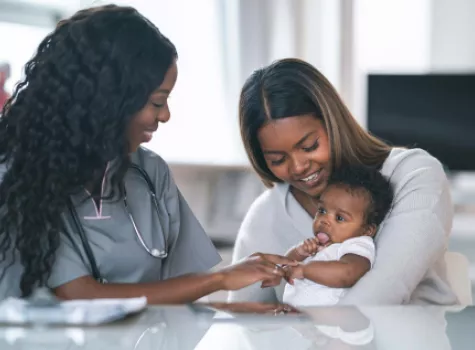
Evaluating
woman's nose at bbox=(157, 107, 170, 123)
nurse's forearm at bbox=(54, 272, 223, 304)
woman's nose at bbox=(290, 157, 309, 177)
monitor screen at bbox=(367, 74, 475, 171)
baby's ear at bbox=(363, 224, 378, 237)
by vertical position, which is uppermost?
woman's nose at bbox=(157, 107, 170, 123)

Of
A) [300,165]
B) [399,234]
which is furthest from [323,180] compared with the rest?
[399,234]

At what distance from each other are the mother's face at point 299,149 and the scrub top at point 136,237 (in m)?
0.21

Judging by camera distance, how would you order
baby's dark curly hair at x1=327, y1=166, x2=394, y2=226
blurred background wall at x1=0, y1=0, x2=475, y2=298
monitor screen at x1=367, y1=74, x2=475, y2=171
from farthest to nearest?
monitor screen at x1=367, y1=74, x2=475, y2=171, blurred background wall at x1=0, y1=0, x2=475, y2=298, baby's dark curly hair at x1=327, y1=166, x2=394, y2=226

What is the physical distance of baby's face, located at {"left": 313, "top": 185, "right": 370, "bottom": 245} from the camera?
1414 mm

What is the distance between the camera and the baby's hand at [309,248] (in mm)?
1431

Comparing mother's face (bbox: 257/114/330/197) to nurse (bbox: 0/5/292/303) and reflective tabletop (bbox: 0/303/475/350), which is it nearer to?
nurse (bbox: 0/5/292/303)

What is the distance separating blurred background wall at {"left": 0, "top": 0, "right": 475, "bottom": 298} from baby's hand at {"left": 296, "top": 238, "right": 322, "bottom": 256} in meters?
1.64

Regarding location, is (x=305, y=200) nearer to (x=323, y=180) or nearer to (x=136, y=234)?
(x=323, y=180)

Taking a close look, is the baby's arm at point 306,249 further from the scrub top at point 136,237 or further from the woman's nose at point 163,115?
the woman's nose at point 163,115

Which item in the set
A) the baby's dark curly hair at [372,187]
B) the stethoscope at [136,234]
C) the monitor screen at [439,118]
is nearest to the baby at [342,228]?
the baby's dark curly hair at [372,187]

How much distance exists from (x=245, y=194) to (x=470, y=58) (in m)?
1.27

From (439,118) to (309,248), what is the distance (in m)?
2.08

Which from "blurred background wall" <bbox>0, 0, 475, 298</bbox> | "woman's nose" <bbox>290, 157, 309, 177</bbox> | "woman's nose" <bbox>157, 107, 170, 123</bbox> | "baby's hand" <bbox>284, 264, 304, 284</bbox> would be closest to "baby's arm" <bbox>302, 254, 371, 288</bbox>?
"baby's hand" <bbox>284, 264, 304, 284</bbox>

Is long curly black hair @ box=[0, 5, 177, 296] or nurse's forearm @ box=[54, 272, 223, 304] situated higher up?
long curly black hair @ box=[0, 5, 177, 296]
